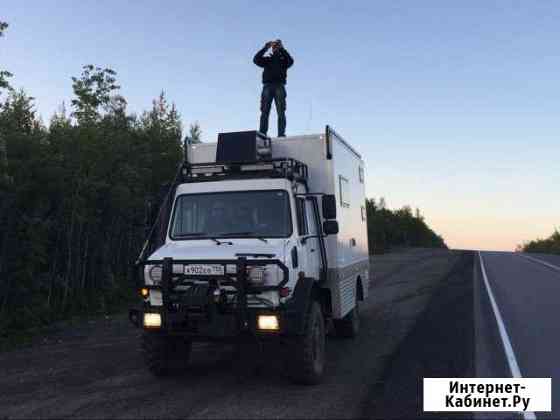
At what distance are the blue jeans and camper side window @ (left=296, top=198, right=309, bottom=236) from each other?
11.3ft

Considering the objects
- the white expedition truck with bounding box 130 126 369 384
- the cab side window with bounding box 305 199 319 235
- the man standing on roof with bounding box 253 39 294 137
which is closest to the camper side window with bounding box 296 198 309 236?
the white expedition truck with bounding box 130 126 369 384

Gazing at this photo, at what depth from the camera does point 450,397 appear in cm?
615

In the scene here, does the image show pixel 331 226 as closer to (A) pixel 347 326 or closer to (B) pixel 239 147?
(B) pixel 239 147

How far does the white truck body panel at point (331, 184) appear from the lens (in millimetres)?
8109

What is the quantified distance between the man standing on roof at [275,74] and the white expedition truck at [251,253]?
2146 millimetres

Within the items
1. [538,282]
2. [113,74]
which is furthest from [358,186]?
[113,74]

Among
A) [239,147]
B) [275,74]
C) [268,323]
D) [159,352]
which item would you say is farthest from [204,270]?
[275,74]

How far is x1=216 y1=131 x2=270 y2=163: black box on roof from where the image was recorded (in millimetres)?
7637

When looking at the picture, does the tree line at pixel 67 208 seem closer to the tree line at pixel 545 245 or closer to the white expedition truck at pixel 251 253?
the white expedition truck at pixel 251 253

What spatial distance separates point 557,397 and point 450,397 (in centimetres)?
128

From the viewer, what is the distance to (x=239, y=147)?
→ 7.70m

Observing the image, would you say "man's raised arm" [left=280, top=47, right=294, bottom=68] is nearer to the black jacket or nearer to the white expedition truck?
the black jacket

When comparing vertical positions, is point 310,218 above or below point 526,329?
above

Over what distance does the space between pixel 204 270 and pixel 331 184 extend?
2.76m
